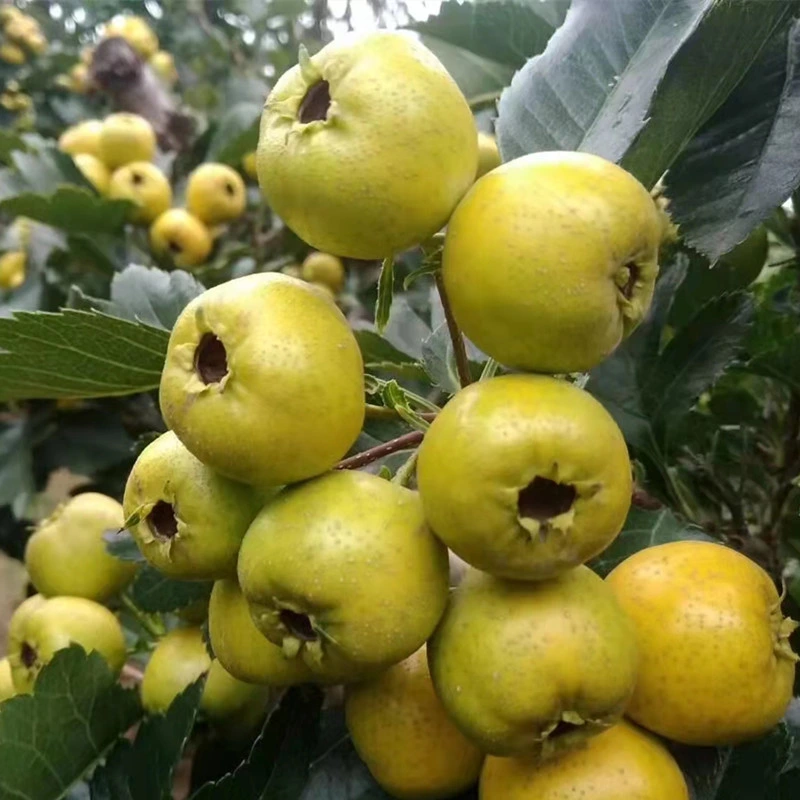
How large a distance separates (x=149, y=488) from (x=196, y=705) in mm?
233

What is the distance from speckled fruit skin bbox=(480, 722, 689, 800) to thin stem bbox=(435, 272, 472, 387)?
0.24 m

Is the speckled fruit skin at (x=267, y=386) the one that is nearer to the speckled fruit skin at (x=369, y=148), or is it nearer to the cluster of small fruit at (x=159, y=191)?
the speckled fruit skin at (x=369, y=148)

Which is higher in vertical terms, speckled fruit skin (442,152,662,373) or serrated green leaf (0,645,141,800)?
speckled fruit skin (442,152,662,373)

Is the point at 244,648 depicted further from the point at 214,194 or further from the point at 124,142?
the point at 124,142

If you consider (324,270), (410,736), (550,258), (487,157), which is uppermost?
(550,258)

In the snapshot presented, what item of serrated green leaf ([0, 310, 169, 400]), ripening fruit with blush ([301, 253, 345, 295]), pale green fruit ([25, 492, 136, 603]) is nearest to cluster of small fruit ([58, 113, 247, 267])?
ripening fruit with blush ([301, 253, 345, 295])

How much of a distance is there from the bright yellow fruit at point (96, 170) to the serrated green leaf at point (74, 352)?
120 cm

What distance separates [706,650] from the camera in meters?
0.54

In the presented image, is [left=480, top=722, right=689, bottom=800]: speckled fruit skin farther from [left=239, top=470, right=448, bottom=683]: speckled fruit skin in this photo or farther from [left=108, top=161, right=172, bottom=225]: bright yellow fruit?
[left=108, top=161, right=172, bottom=225]: bright yellow fruit

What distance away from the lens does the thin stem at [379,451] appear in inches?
23.6

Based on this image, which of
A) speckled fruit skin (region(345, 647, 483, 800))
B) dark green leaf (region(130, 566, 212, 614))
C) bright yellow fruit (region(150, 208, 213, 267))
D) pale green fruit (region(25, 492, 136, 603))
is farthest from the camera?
bright yellow fruit (region(150, 208, 213, 267))

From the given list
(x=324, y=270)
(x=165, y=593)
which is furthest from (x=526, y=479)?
(x=324, y=270)

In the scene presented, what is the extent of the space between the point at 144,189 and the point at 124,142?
5.6 inches

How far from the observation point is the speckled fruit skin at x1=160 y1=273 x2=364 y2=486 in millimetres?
499
